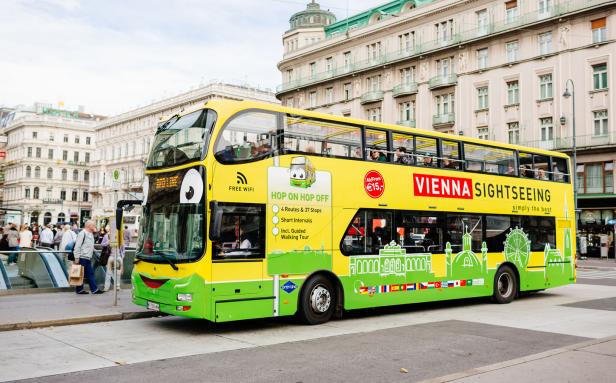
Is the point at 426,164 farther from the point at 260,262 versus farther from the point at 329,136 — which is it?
the point at 260,262

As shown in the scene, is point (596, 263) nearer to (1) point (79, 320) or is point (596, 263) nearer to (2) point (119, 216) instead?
(2) point (119, 216)

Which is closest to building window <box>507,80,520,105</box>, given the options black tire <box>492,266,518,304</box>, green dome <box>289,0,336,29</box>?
green dome <box>289,0,336,29</box>

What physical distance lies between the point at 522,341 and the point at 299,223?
14.2 ft

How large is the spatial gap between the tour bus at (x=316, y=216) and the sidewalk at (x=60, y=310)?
41.9 inches

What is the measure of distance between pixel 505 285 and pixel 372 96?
3857 centimetres

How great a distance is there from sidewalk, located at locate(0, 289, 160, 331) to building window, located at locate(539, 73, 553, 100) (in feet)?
114

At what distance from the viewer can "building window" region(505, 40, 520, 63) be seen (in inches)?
1687

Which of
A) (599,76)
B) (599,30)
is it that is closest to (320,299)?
(599,76)

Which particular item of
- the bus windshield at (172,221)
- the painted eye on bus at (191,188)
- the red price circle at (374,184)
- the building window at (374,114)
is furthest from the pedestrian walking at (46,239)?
the building window at (374,114)

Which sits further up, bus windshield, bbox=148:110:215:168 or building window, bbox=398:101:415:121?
building window, bbox=398:101:415:121

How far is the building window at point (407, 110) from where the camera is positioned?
49.7m

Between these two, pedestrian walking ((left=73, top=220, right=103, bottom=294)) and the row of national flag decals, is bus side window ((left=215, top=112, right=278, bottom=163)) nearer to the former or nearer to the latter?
the row of national flag decals

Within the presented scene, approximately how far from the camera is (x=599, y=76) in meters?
38.3

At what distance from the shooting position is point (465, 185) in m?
14.0
